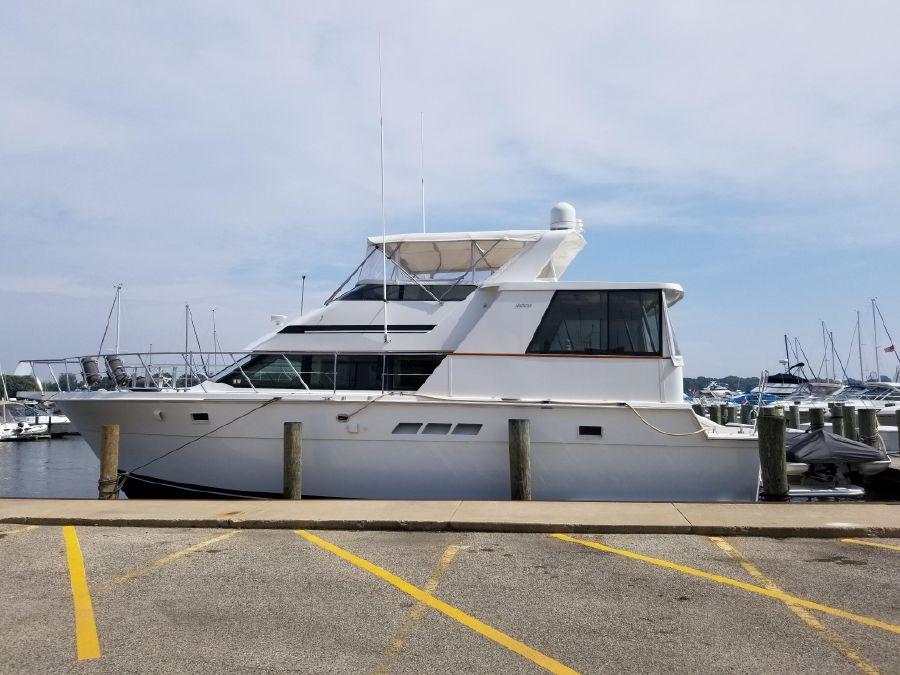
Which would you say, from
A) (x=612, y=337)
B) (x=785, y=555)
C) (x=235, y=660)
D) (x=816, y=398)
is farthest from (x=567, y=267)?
(x=816, y=398)

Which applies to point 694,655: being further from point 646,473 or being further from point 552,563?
point 646,473

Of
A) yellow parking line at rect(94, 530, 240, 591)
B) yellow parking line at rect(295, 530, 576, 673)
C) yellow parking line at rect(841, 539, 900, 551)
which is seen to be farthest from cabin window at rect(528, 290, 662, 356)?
yellow parking line at rect(94, 530, 240, 591)

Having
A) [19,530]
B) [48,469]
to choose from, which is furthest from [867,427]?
[48,469]

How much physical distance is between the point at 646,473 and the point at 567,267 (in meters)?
3.97

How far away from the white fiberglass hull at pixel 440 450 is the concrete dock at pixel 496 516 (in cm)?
159

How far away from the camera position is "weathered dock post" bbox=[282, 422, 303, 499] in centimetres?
957

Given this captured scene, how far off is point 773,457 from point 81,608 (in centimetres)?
787

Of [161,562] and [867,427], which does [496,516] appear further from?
[867,427]

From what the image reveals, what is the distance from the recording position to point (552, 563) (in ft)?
19.6

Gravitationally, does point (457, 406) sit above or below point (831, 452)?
above

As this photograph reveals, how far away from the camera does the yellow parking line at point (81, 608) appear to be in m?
4.14

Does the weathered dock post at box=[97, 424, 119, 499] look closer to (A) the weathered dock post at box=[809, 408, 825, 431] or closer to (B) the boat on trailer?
(B) the boat on trailer

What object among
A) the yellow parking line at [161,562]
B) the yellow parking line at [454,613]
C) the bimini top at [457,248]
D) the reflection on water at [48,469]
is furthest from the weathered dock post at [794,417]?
the reflection on water at [48,469]

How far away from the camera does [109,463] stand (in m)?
9.66
